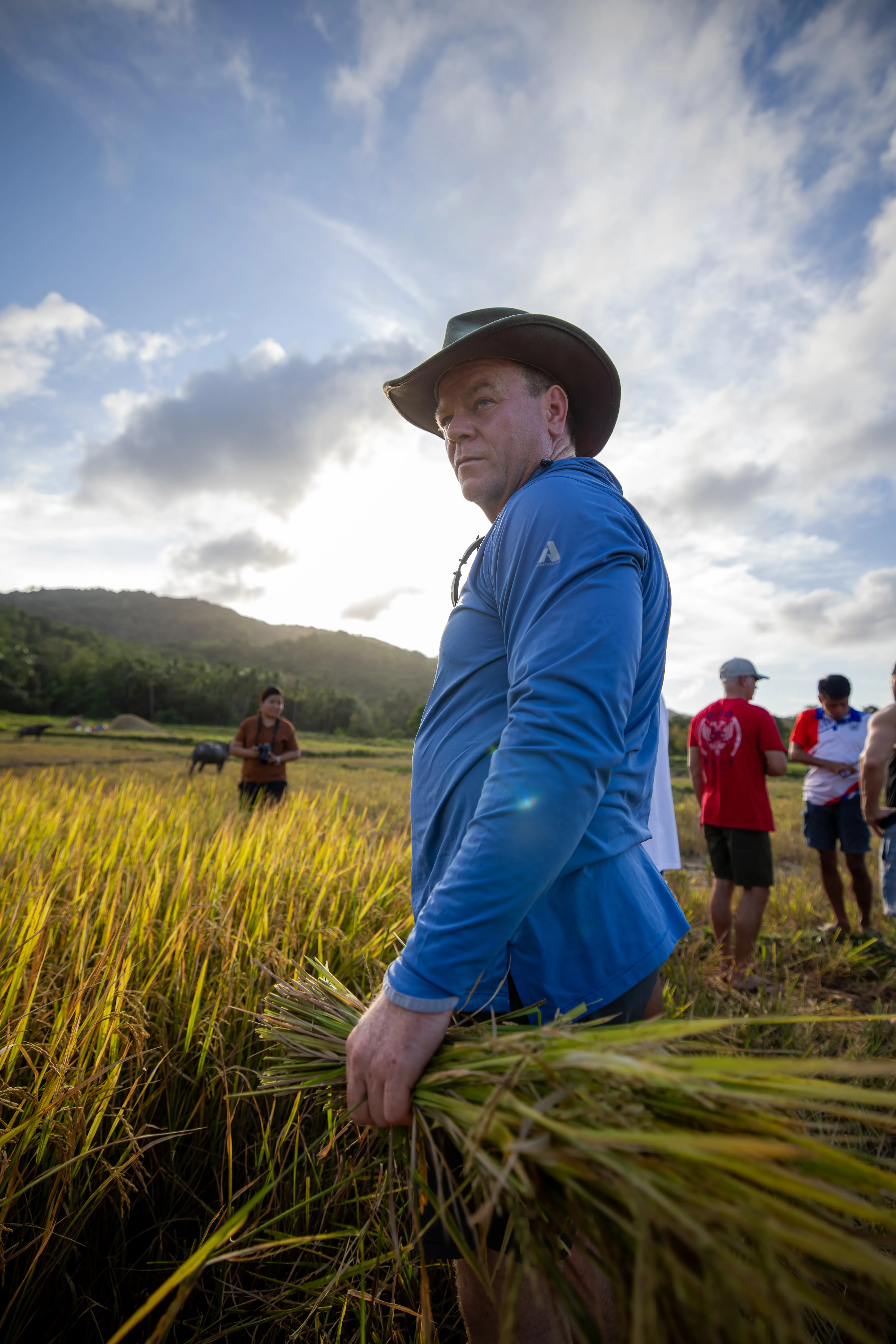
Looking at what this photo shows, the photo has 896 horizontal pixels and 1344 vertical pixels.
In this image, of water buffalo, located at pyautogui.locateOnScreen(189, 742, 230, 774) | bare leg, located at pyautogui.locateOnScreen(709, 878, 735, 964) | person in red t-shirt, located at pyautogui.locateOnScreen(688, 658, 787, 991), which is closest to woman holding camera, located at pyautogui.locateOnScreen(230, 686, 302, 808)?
person in red t-shirt, located at pyautogui.locateOnScreen(688, 658, 787, 991)

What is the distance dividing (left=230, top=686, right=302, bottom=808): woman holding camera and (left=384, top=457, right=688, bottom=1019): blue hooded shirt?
596 cm

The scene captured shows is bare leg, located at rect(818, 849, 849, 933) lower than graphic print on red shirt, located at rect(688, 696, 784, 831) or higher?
lower

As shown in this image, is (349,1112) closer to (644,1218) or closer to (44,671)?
(644,1218)

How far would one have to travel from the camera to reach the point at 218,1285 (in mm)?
1530

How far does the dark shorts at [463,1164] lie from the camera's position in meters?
1.08

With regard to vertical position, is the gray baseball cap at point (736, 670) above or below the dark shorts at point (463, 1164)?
above

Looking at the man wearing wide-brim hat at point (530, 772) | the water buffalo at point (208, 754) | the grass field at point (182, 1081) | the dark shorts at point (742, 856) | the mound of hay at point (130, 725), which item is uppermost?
the man wearing wide-brim hat at point (530, 772)

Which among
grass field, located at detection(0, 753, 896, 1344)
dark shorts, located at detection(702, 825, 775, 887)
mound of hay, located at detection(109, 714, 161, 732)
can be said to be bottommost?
mound of hay, located at detection(109, 714, 161, 732)

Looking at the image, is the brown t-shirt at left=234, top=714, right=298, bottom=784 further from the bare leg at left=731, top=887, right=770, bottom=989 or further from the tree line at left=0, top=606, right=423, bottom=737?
the tree line at left=0, top=606, right=423, bottom=737

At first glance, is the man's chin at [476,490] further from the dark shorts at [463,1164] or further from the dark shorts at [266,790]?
the dark shorts at [266,790]

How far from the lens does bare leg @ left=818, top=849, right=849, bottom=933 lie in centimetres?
547

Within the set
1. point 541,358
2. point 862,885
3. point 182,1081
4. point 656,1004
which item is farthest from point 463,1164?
point 862,885

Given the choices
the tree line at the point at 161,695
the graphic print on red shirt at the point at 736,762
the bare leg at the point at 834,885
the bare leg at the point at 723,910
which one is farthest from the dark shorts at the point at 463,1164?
the tree line at the point at 161,695

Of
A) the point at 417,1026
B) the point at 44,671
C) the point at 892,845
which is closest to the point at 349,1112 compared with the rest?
the point at 417,1026
